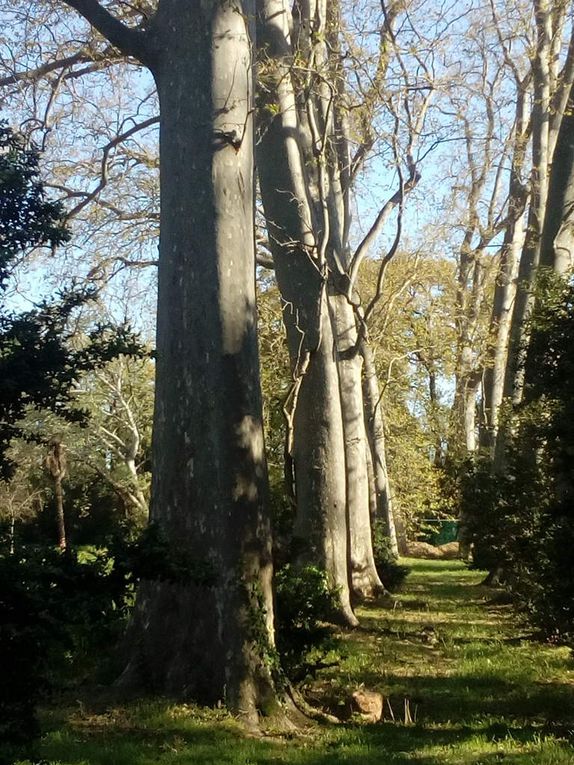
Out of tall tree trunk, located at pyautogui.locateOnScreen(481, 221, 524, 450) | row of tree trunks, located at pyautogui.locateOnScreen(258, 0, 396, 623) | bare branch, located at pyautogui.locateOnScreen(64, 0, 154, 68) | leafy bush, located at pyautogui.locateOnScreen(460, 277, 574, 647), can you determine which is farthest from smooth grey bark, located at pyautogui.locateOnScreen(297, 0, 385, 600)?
tall tree trunk, located at pyautogui.locateOnScreen(481, 221, 524, 450)

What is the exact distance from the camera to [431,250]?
26672 millimetres

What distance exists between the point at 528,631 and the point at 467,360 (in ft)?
64.6

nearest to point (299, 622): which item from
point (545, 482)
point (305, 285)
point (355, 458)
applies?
point (545, 482)

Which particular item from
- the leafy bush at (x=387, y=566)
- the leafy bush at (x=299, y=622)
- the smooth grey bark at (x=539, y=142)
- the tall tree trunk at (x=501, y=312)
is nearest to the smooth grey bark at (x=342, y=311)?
the leafy bush at (x=387, y=566)

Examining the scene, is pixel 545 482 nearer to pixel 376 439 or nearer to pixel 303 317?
pixel 303 317

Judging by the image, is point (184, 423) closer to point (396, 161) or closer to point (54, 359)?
point (54, 359)

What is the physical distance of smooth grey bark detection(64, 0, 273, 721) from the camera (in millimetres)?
7980

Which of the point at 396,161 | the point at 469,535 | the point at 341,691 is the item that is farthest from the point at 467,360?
the point at 341,691

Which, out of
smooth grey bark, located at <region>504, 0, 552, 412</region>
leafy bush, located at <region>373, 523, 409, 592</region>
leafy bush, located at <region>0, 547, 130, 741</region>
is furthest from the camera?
leafy bush, located at <region>373, 523, 409, 592</region>

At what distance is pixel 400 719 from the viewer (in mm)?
8797

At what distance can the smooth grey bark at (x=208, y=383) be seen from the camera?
7980 mm

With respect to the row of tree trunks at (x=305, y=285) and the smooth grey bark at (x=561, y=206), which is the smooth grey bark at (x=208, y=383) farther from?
the smooth grey bark at (x=561, y=206)

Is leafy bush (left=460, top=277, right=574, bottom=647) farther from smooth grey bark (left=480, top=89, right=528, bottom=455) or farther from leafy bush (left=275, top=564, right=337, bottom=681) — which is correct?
smooth grey bark (left=480, top=89, right=528, bottom=455)

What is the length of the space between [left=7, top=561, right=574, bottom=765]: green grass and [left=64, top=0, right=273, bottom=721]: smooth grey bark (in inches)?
20.5
